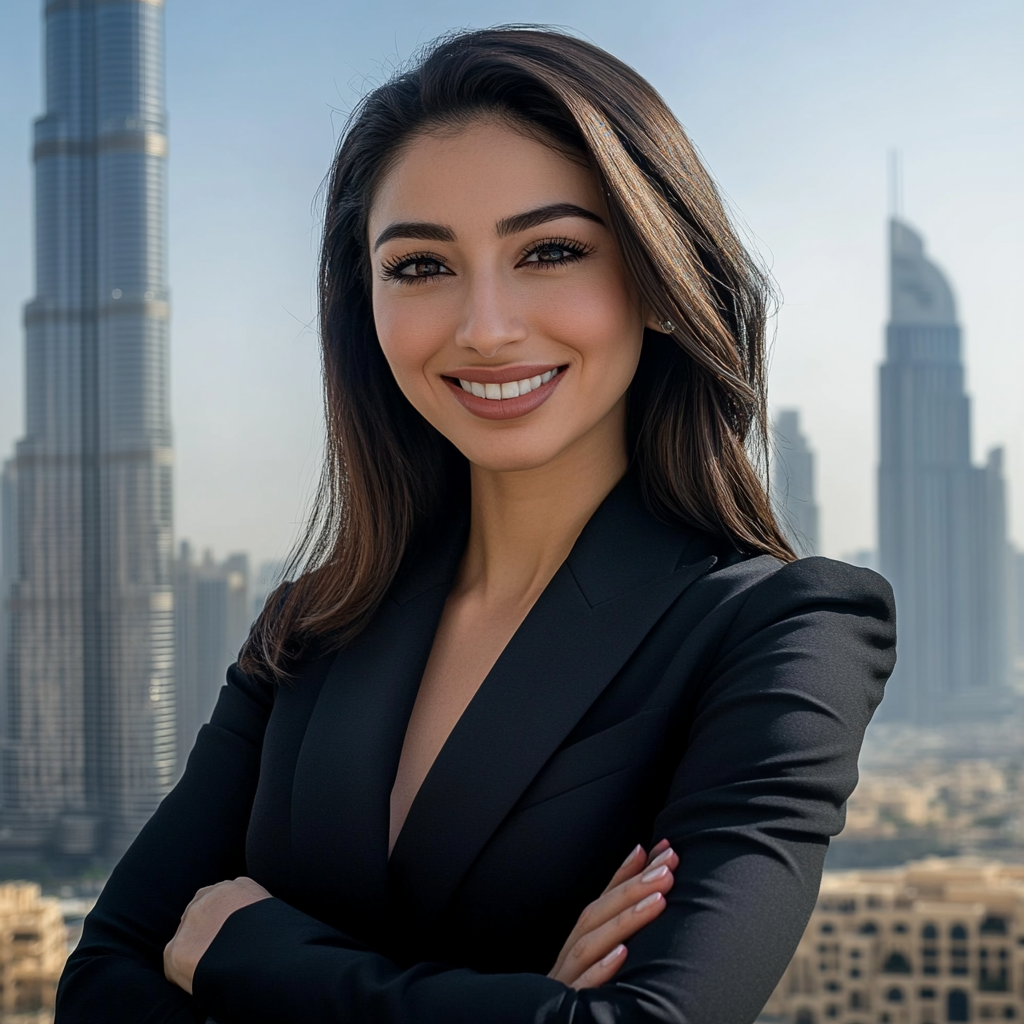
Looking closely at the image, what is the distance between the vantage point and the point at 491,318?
1143 mm

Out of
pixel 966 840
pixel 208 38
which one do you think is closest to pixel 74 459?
pixel 208 38

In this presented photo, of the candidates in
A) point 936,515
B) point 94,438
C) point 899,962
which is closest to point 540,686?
point 899,962

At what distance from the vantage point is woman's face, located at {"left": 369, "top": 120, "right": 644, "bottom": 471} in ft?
3.78

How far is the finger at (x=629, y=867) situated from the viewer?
1.02m

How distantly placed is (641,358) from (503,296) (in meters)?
0.23

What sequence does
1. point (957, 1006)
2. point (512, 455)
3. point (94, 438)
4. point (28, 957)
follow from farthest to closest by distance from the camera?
1. point (94, 438)
2. point (957, 1006)
3. point (28, 957)
4. point (512, 455)

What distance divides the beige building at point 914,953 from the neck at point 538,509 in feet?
44.3

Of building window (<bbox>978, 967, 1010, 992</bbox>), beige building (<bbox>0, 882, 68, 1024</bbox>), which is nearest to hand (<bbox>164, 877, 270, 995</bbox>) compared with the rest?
beige building (<bbox>0, 882, 68, 1024</bbox>)

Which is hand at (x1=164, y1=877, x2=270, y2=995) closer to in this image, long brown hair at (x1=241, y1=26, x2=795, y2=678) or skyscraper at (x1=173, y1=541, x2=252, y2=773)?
long brown hair at (x1=241, y1=26, x2=795, y2=678)

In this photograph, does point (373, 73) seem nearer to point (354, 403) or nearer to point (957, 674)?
point (354, 403)

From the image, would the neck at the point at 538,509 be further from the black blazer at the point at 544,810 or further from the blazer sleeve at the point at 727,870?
the blazer sleeve at the point at 727,870

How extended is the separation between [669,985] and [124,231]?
17478 mm

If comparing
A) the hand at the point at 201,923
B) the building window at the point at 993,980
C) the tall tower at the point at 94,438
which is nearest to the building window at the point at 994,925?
the building window at the point at 993,980

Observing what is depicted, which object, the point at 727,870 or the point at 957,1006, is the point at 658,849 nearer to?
the point at 727,870
